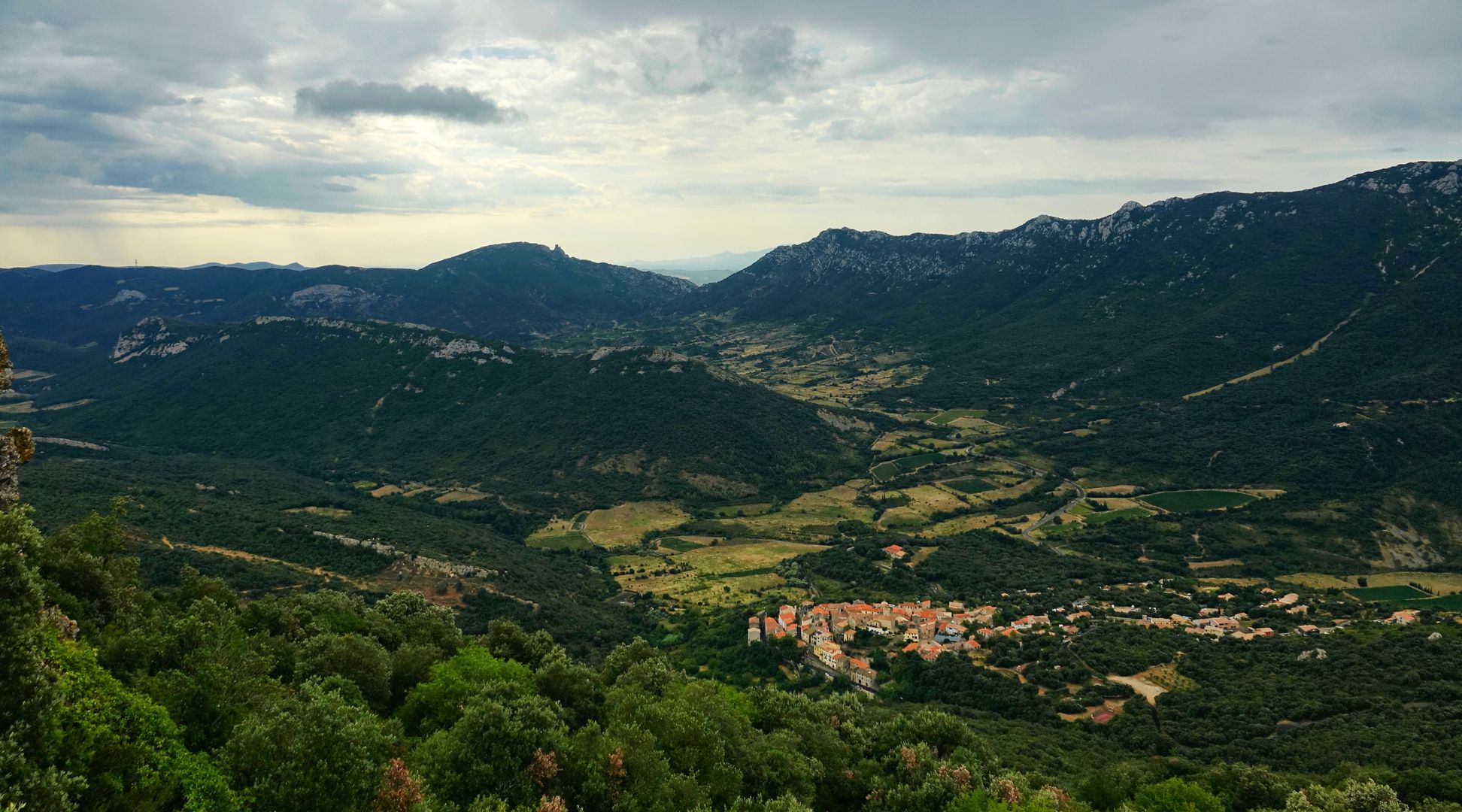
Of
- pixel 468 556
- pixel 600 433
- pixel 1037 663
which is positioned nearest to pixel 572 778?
pixel 1037 663

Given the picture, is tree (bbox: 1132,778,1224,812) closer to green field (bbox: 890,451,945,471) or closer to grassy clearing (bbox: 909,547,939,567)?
grassy clearing (bbox: 909,547,939,567)

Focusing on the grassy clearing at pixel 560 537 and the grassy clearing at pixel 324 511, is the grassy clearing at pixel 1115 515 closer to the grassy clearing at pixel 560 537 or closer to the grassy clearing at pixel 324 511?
the grassy clearing at pixel 560 537

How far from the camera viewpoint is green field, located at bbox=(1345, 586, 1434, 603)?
98.9 m

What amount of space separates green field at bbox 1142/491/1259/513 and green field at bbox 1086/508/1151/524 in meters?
6.87

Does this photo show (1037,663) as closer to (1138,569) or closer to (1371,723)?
(1371,723)

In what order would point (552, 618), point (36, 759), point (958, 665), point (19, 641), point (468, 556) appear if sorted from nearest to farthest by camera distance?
point (36, 759)
point (19, 641)
point (958, 665)
point (552, 618)
point (468, 556)

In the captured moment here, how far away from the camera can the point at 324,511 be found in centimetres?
12531

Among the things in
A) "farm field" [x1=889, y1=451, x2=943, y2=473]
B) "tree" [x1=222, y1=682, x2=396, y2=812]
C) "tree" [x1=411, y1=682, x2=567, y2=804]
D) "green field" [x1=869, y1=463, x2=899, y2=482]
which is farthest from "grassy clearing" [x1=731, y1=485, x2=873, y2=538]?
"tree" [x1=222, y1=682, x2=396, y2=812]

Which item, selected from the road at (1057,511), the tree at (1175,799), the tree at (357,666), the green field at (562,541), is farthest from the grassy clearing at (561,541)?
the tree at (1175,799)

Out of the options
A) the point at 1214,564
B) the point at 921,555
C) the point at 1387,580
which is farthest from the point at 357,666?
the point at 1387,580

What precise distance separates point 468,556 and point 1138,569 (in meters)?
107

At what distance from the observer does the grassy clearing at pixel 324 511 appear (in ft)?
396

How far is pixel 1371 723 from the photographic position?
55.8 m

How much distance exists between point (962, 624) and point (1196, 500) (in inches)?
3805
